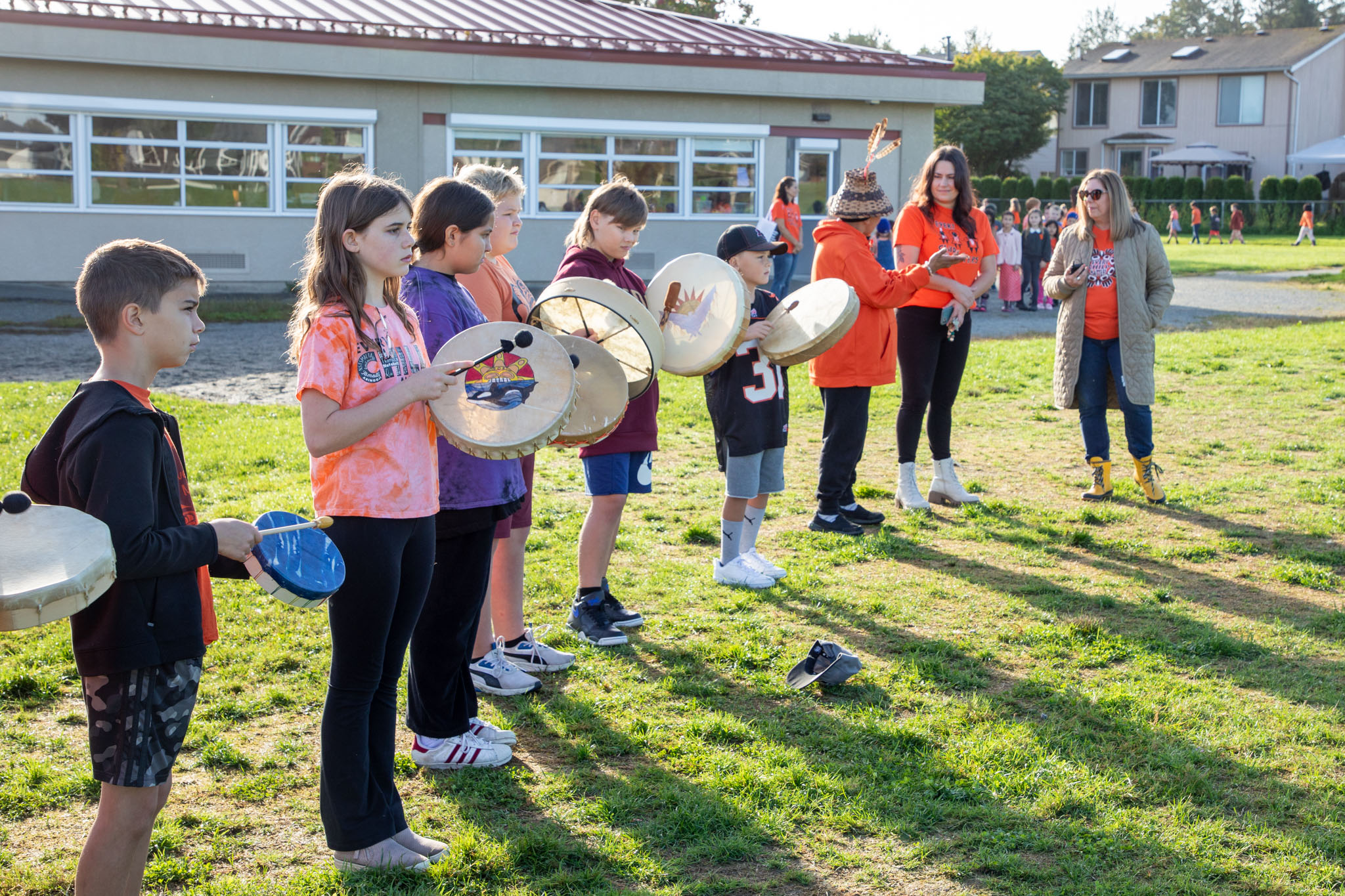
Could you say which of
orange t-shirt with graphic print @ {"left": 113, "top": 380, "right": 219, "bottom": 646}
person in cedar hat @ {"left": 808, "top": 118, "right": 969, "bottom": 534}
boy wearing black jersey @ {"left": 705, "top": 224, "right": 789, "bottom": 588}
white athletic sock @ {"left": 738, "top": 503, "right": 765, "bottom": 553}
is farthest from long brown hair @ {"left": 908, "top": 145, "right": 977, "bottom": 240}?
orange t-shirt with graphic print @ {"left": 113, "top": 380, "right": 219, "bottom": 646}

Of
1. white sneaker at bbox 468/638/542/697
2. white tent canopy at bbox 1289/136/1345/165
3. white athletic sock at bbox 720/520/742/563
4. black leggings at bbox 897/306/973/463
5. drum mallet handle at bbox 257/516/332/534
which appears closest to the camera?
drum mallet handle at bbox 257/516/332/534

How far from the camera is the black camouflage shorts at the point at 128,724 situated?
258 cm

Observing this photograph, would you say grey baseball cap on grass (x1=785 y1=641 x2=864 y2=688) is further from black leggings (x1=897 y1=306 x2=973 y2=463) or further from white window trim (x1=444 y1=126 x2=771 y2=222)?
white window trim (x1=444 y1=126 x2=771 y2=222)

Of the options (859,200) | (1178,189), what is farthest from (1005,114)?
(859,200)

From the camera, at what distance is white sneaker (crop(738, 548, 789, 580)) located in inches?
236

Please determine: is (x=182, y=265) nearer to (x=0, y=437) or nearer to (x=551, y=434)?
(x=551, y=434)

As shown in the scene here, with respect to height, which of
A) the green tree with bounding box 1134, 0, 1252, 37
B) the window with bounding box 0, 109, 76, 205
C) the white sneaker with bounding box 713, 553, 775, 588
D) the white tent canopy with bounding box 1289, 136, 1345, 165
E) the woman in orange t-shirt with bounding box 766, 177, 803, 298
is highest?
the green tree with bounding box 1134, 0, 1252, 37

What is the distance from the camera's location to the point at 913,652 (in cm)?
496

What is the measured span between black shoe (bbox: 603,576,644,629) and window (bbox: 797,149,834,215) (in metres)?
18.6

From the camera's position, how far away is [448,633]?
12.5ft

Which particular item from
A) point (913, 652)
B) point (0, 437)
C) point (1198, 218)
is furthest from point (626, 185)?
point (1198, 218)

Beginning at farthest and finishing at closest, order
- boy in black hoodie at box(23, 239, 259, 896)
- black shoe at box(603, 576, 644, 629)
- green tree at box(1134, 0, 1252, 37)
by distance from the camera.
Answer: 1. green tree at box(1134, 0, 1252, 37)
2. black shoe at box(603, 576, 644, 629)
3. boy in black hoodie at box(23, 239, 259, 896)

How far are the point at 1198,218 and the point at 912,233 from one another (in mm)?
38975

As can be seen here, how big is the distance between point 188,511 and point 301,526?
0.26 m
